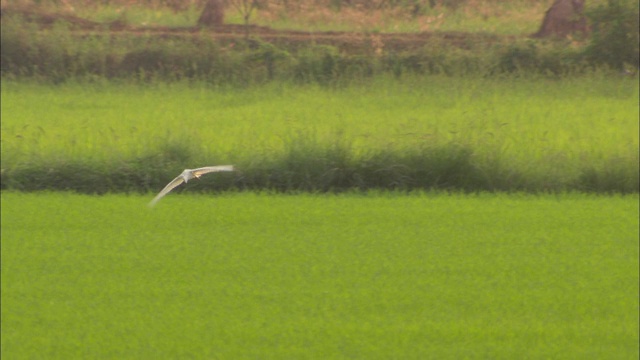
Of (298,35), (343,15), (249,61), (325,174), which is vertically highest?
(325,174)

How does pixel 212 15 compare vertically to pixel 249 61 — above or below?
above

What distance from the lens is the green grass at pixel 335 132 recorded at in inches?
322

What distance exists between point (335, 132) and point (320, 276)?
385 cm

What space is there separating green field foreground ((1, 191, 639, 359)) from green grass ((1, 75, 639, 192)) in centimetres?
43

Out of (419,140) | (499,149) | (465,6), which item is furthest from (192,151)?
(465,6)

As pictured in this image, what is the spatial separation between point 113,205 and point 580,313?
362 cm

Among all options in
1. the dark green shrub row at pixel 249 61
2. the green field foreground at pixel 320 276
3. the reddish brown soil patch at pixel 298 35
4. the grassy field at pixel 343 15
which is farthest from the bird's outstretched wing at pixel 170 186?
the grassy field at pixel 343 15

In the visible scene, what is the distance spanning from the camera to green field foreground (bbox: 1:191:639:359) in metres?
4.41

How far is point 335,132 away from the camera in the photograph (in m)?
9.22

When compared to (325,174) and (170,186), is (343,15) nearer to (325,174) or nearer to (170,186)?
(325,174)

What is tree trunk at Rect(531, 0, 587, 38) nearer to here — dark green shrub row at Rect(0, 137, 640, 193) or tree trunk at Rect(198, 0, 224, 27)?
tree trunk at Rect(198, 0, 224, 27)

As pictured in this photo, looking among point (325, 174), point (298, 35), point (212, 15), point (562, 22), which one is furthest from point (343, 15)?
point (325, 174)

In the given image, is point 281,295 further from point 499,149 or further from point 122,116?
point 122,116

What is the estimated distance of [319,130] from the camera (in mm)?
10141
